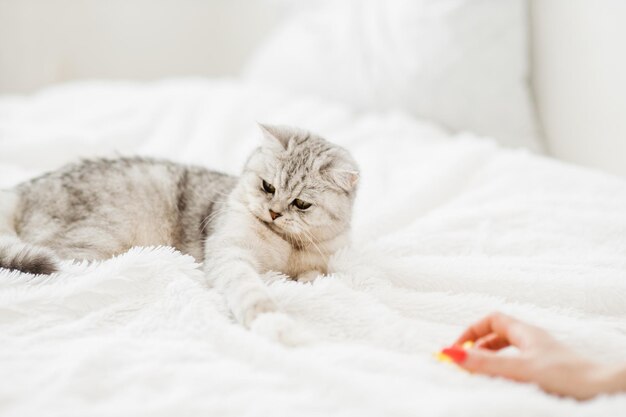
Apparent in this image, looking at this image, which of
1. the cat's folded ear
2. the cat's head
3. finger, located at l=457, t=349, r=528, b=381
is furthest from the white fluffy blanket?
the cat's folded ear

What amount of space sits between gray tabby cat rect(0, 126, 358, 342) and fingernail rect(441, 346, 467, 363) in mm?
557

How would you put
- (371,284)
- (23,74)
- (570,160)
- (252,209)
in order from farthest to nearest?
(23,74) → (570,160) → (252,209) → (371,284)

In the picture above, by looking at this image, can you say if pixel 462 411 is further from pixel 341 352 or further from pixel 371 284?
pixel 371 284

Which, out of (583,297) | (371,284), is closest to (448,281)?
(371,284)

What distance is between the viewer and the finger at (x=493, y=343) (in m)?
0.98

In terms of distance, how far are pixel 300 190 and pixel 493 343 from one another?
2.32ft

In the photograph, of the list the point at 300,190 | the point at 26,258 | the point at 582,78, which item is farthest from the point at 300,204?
the point at 582,78

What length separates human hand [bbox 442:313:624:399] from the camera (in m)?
0.82

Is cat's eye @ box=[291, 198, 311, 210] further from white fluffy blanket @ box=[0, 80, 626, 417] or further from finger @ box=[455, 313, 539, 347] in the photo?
finger @ box=[455, 313, 539, 347]

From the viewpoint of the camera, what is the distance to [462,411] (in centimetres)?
75

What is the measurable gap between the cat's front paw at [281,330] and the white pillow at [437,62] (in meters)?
1.64

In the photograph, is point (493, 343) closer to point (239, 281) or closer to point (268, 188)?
point (239, 281)

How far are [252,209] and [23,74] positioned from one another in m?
3.28

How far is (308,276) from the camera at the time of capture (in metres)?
1.42
